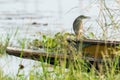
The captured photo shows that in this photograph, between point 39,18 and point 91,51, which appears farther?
point 39,18

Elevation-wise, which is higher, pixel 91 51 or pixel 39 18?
pixel 91 51

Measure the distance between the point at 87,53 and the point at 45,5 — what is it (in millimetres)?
11216

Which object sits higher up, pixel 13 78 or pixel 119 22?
pixel 119 22

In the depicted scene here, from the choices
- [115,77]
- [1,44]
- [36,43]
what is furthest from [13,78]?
[36,43]

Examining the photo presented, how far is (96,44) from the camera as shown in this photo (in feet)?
21.6

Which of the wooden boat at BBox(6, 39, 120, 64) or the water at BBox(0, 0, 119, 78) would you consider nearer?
the wooden boat at BBox(6, 39, 120, 64)

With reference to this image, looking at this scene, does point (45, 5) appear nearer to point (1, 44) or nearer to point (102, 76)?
point (1, 44)

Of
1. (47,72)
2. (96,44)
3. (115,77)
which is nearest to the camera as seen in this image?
(115,77)

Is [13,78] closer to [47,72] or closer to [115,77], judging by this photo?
[47,72]

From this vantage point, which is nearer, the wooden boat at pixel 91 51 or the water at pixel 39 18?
the wooden boat at pixel 91 51

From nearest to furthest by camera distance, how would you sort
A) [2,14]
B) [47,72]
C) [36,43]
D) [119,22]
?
[47,72]
[119,22]
[36,43]
[2,14]

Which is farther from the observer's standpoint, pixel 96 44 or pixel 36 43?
pixel 36 43

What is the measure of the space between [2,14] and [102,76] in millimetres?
10794

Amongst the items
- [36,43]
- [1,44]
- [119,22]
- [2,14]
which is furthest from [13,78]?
[2,14]
